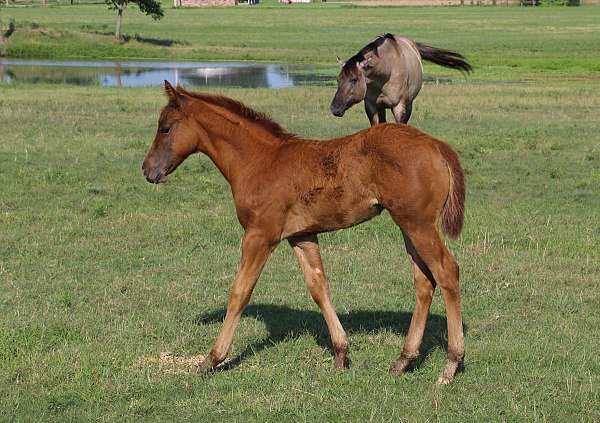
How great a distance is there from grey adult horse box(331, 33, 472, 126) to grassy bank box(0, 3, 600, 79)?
2808cm

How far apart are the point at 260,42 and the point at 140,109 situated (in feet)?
135

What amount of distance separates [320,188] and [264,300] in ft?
8.17

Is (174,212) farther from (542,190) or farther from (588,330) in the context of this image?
(588,330)

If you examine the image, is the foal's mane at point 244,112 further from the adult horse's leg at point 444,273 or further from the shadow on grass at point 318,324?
the shadow on grass at point 318,324

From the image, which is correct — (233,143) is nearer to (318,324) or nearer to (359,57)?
(318,324)

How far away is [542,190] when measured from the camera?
49.2 ft

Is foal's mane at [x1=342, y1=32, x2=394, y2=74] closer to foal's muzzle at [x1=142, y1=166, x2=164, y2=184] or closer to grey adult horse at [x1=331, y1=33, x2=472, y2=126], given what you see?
grey adult horse at [x1=331, y1=33, x2=472, y2=126]

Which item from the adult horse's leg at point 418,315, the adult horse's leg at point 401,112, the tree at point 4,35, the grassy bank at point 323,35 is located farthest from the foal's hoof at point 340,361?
the tree at point 4,35

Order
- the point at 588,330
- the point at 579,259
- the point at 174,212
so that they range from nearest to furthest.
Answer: the point at 588,330, the point at 579,259, the point at 174,212

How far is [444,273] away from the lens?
6.66 metres

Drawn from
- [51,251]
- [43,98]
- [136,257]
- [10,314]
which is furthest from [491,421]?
[43,98]

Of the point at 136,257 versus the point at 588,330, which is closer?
the point at 588,330

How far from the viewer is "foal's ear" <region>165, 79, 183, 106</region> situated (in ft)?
23.6

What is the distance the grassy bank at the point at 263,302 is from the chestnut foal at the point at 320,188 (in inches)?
18.3
